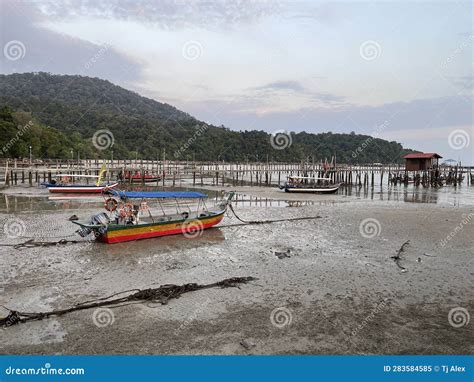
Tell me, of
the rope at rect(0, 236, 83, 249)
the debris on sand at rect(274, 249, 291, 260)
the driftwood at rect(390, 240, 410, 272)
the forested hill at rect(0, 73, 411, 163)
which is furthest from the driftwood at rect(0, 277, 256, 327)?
the forested hill at rect(0, 73, 411, 163)

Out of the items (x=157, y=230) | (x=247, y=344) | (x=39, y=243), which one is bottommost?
(x=247, y=344)

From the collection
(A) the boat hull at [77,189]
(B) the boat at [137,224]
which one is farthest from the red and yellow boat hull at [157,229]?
(A) the boat hull at [77,189]

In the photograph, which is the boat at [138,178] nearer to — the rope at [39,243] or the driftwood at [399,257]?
the rope at [39,243]

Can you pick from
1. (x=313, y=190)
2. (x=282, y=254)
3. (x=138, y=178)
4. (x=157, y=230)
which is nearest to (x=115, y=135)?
(x=138, y=178)

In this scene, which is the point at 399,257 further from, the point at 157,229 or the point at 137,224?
the point at 137,224

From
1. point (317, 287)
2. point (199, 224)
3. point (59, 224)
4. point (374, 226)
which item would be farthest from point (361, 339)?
point (59, 224)

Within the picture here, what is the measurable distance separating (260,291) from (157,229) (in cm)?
682

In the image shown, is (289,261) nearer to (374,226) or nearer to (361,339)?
(361,339)

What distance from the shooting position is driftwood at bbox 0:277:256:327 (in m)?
7.82

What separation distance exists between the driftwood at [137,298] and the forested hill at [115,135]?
3891 centimetres

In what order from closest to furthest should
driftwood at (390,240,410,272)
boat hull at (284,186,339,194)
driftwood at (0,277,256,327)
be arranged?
driftwood at (0,277,256,327) < driftwood at (390,240,410,272) < boat hull at (284,186,339,194)

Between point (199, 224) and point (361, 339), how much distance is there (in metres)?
10.4

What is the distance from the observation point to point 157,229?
1541cm

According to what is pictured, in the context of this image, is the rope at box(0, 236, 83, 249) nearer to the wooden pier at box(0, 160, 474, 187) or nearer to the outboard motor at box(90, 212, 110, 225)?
the outboard motor at box(90, 212, 110, 225)
